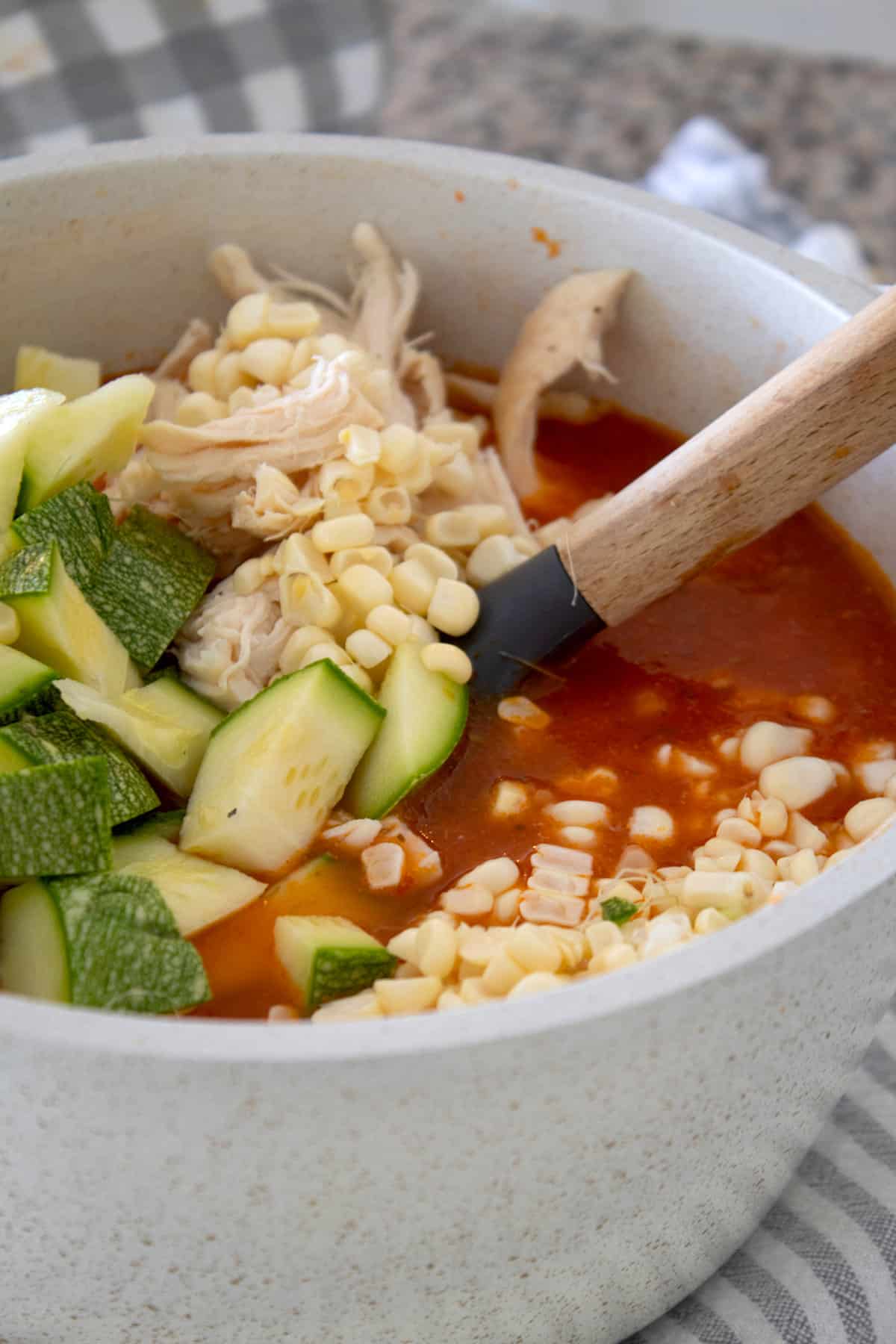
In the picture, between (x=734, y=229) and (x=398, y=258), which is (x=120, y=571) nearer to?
(x=398, y=258)

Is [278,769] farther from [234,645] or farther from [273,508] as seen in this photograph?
[273,508]

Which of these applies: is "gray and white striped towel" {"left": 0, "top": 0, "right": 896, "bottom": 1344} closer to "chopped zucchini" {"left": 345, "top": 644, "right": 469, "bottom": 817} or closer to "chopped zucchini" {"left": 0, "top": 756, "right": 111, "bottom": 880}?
"chopped zucchini" {"left": 345, "top": 644, "right": 469, "bottom": 817}

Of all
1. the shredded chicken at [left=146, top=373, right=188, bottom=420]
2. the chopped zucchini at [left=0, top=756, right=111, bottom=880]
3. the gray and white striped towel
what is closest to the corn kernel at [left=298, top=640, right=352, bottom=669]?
the chopped zucchini at [left=0, top=756, right=111, bottom=880]

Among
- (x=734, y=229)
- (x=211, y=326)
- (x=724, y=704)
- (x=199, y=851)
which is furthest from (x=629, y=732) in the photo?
(x=211, y=326)

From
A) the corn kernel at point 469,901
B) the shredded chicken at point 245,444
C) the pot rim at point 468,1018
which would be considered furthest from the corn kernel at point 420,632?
the pot rim at point 468,1018

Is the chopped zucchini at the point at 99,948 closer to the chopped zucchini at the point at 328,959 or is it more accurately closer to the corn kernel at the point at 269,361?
the chopped zucchini at the point at 328,959

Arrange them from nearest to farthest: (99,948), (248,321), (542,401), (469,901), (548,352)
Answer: (99,948) < (469,901) < (248,321) < (548,352) < (542,401)

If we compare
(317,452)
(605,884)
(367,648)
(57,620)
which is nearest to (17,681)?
(57,620)
